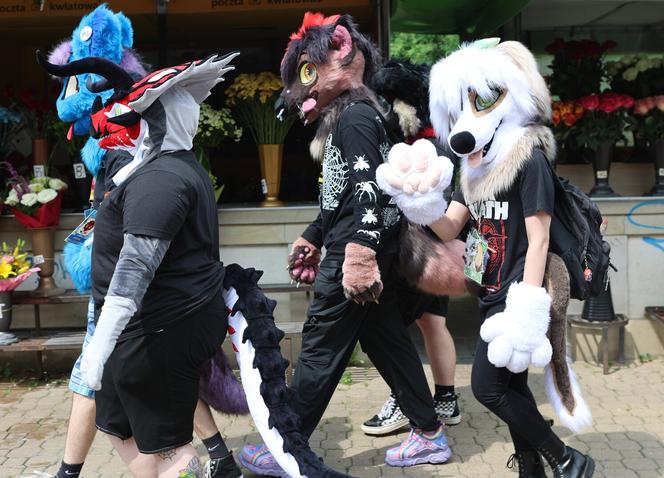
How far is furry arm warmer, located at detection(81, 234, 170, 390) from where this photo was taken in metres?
2.67

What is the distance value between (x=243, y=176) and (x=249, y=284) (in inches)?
151

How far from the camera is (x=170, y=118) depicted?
3.07 metres

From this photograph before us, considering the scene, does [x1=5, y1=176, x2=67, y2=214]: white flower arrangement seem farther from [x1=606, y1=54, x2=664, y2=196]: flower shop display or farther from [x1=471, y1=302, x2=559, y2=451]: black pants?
[x1=606, y1=54, x2=664, y2=196]: flower shop display

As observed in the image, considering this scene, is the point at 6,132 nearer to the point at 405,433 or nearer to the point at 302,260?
the point at 302,260

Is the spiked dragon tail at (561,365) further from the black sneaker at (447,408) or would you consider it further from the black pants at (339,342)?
the black sneaker at (447,408)

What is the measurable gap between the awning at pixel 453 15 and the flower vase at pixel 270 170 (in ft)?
4.57

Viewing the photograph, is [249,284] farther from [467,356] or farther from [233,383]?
[467,356]

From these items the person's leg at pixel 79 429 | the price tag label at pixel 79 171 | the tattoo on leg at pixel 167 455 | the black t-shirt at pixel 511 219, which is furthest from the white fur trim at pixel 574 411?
the price tag label at pixel 79 171

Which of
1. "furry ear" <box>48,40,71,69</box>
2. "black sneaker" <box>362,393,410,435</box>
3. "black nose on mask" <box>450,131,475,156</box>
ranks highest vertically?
"furry ear" <box>48,40,71,69</box>

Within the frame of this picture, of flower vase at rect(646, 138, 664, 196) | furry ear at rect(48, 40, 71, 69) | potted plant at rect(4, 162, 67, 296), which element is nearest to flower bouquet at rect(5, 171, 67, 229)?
potted plant at rect(4, 162, 67, 296)

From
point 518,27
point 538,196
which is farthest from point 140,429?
point 518,27

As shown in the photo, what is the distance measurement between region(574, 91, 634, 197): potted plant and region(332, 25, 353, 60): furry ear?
2795 millimetres

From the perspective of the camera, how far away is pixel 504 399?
11.2 ft

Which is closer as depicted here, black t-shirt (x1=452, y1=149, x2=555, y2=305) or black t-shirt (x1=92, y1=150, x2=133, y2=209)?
black t-shirt (x1=452, y1=149, x2=555, y2=305)
